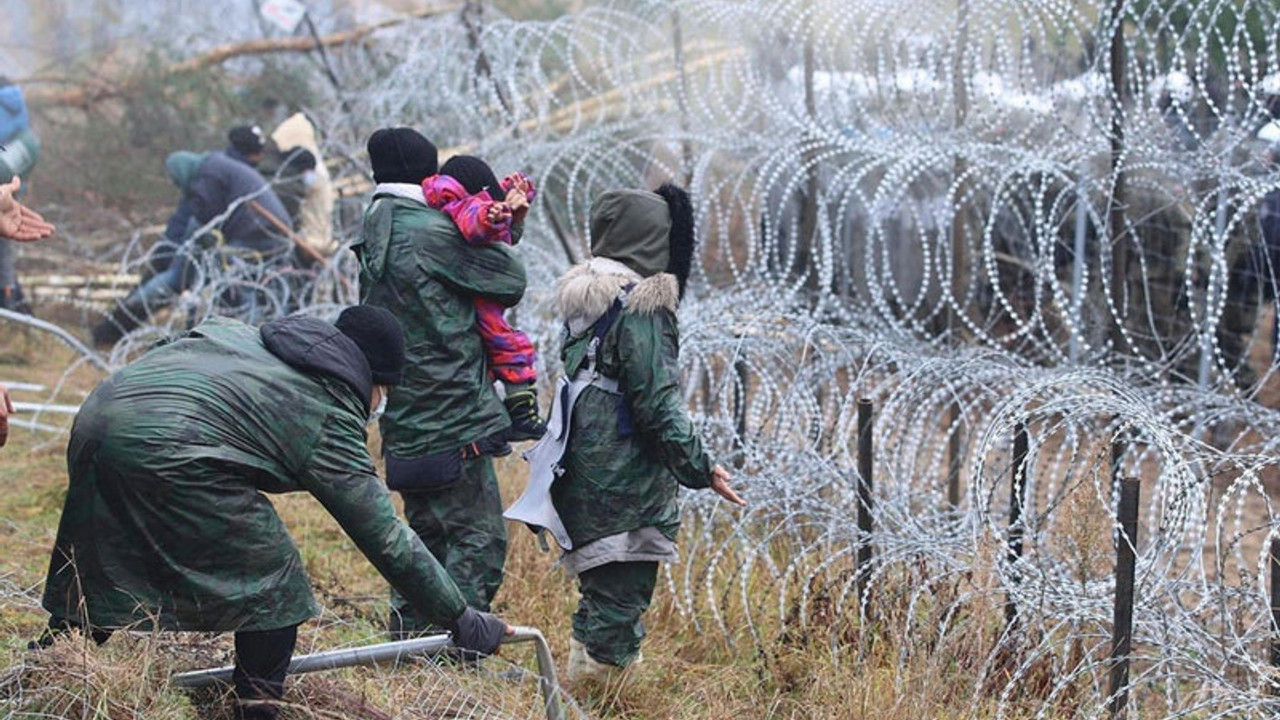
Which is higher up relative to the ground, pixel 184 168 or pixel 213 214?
pixel 184 168

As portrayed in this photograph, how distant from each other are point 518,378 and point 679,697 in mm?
1096

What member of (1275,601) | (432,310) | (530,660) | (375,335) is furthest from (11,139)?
(1275,601)

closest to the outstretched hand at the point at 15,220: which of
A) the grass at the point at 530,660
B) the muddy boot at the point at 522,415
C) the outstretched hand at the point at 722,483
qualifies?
the grass at the point at 530,660

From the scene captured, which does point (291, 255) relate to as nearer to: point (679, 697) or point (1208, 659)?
point (679, 697)

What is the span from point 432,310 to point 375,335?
3.49ft

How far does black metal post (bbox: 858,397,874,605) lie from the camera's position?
4371mm

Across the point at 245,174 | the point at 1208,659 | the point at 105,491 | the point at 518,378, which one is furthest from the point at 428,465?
the point at 245,174

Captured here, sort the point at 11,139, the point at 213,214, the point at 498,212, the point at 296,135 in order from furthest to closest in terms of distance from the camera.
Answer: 1. the point at 296,135
2. the point at 213,214
3. the point at 11,139
4. the point at 498,212

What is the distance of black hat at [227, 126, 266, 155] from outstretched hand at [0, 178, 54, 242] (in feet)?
17.3

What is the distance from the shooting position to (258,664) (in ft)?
10.2

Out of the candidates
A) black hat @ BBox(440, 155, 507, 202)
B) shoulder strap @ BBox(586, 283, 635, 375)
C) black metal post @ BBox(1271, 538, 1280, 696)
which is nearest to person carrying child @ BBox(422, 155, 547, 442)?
black hat @ BBox(440, 155, 507, 202)

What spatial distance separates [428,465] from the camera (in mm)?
4258

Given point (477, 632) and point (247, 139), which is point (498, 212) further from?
point (247, 139)

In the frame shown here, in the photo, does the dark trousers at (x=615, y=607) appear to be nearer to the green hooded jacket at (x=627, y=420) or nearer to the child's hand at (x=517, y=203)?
the green hooded jacket at (x=627, y=420)
